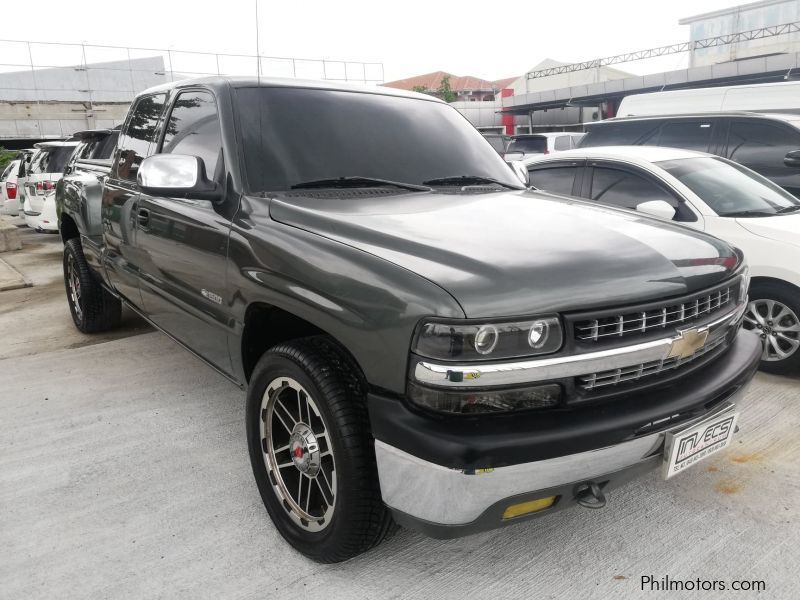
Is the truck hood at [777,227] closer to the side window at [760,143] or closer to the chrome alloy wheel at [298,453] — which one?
the side window at [760,143]

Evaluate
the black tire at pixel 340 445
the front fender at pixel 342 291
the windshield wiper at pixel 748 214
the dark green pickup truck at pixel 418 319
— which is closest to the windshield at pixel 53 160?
the dark green pickup truck at pixel 418 319

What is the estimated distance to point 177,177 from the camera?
9.31 ft

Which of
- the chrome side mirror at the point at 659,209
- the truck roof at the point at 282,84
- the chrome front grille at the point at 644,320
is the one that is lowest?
the chrome front grille at the point at 644,320

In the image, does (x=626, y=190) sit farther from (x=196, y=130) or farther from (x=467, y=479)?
(x=467, y=479)

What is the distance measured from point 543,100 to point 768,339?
3620 cm

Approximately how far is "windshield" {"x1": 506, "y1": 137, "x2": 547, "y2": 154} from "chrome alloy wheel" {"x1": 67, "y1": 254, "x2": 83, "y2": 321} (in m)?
13.1

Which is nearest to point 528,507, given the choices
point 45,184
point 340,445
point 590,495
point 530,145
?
point 590,495

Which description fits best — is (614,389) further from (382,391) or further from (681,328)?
(382,391)

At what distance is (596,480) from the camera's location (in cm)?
210

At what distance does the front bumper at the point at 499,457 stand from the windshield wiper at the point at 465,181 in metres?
1.47

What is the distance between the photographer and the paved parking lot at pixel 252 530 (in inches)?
96.3

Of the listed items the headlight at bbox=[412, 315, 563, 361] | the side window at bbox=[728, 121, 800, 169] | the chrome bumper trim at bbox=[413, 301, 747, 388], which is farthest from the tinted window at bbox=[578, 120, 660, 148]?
the headlight at bbox=[412, 315, 563, 361]

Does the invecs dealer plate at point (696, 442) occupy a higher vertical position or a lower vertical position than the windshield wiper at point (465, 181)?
lower

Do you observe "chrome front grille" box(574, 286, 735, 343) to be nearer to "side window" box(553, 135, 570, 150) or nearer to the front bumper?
the front bumper
